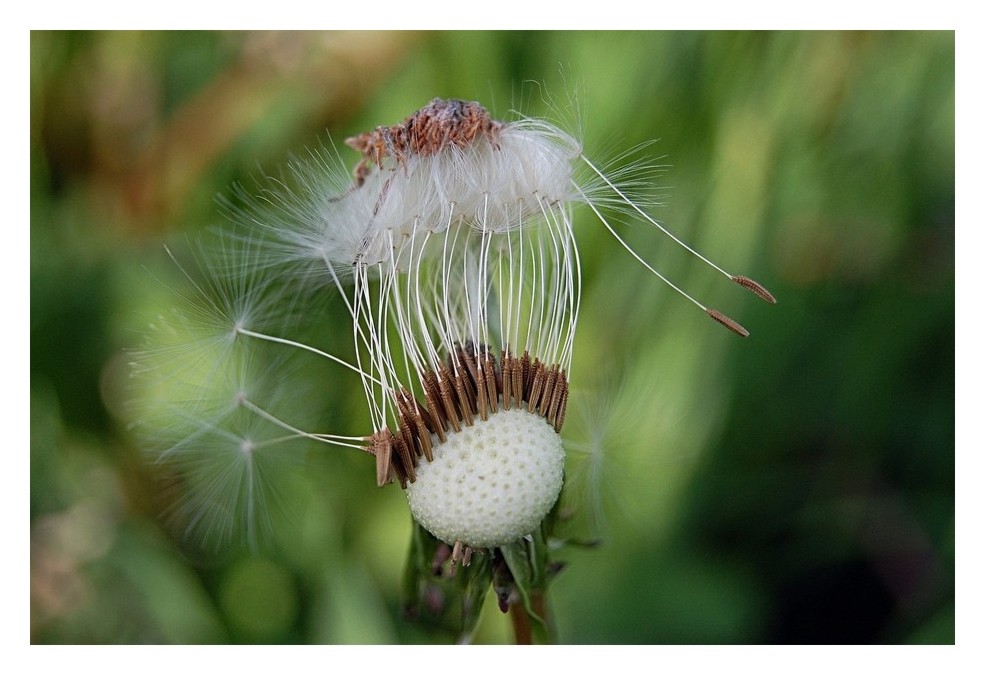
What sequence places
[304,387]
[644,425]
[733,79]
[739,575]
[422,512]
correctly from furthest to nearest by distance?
1. [733,79]
2. [739,575]
3. [644,425]
4. [304,387]
5. [422,512]

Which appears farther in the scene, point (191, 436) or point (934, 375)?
point (934, 375)

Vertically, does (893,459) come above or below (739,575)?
above

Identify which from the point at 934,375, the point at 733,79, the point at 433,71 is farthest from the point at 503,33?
the point at 934,375

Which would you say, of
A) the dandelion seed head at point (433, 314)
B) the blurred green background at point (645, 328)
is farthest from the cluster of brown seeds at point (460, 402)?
the blurred green background at point (645, 328)

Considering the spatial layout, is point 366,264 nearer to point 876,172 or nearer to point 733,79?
point 733,79

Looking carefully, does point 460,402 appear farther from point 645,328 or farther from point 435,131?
point 645,328
